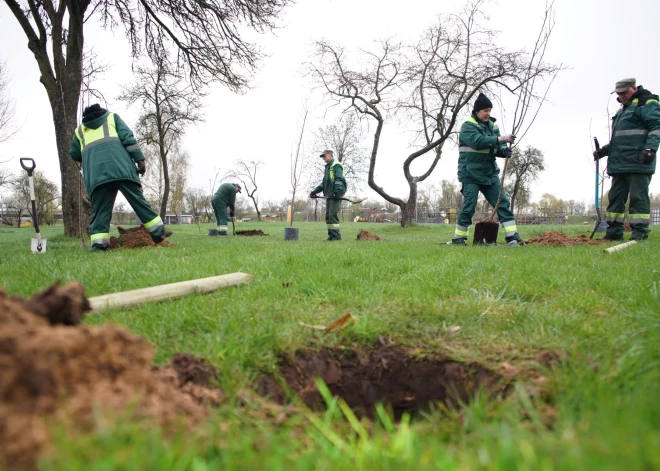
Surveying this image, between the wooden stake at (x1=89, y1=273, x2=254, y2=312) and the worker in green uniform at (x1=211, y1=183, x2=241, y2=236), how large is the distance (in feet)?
40.4

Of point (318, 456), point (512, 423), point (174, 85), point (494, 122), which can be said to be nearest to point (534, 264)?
point (512, 423)

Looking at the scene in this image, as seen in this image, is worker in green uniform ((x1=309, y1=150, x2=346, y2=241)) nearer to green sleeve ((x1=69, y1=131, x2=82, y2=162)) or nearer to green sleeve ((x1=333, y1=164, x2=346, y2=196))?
green sleeve ((x1=333, y1=164, x2=346, y2=196))

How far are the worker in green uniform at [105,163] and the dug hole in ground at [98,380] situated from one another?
5.64 meters

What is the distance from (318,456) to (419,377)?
3.35 feet

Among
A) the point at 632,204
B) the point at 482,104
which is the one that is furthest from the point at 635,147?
the point at 482,104

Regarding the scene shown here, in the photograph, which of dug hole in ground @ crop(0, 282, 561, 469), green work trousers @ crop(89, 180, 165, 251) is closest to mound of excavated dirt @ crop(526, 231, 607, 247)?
dug hole in ground @ crop(0, 282, 561, 469)

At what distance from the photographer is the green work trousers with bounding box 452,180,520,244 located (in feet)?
23.5

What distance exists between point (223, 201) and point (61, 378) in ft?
50.6

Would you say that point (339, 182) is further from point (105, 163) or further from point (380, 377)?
point (380, 377)

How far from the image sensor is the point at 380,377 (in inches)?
78.2

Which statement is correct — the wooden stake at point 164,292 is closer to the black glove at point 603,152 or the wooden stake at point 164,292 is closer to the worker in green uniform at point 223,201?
the black glove at point 603,152

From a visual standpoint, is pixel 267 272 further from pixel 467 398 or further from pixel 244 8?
pixel 244 8

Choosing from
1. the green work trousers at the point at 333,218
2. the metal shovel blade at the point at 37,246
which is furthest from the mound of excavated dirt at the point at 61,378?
the green work trousers at the point at 333,218

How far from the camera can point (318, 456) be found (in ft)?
3.44
